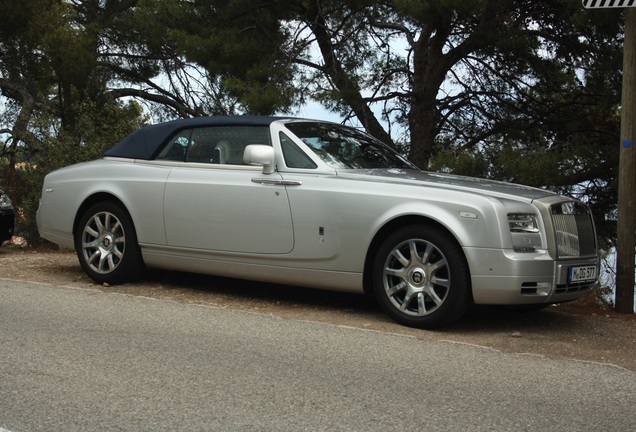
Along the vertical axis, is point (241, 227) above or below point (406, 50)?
below

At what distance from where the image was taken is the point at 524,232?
659 cm

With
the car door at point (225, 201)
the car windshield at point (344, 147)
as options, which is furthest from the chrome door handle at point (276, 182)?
the car windshield at point (344, 147)

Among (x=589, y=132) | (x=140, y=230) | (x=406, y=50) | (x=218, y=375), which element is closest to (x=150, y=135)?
(x=140, y=230)

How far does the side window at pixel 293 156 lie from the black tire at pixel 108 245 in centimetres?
176

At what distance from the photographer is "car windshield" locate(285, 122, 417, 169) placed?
25.6 feet

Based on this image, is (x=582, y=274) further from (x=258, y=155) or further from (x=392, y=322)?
(x=258, y=155)

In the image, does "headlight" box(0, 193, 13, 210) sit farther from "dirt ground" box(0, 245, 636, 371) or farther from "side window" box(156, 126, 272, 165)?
"side window" box(156, 126, 272, 165)

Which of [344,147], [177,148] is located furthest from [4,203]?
[344,147]

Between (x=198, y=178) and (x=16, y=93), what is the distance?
16.3 m

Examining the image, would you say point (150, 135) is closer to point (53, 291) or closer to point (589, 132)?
point (53, 291)

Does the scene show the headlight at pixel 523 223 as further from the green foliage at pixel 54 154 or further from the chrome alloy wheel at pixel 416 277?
the green foliage at pixel 54 154

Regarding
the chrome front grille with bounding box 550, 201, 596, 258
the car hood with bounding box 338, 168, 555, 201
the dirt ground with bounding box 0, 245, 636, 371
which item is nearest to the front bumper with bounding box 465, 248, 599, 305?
the chrome front grille with bounding box 550, 201, 596, 258

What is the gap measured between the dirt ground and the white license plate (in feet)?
1.46

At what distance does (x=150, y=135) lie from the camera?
8781 millimetres
